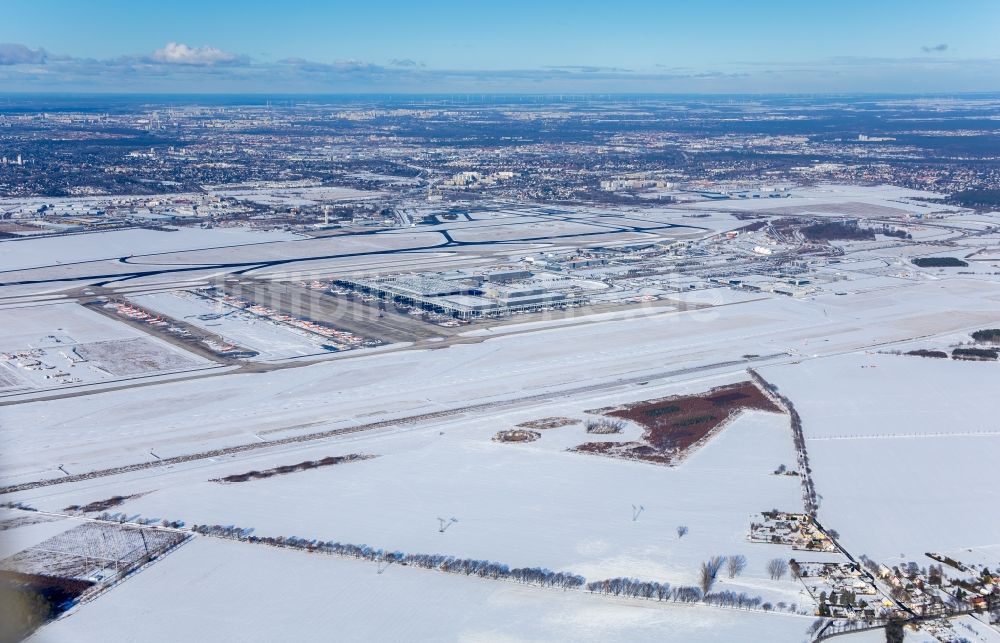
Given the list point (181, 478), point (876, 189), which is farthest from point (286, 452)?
point (876, 189)

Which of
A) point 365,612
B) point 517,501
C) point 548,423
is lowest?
point 365,612

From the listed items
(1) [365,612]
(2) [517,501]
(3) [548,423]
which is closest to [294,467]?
(2) [517,501]

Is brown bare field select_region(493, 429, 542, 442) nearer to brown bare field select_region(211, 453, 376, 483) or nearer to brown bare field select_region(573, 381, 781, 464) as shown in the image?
brown bare field select_region(573, 381, 781, 464)

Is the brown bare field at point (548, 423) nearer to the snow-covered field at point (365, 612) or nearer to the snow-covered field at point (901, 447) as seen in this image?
the snow-covered field at point (901, 447)

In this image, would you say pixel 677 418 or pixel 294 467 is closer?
pixel 294 467

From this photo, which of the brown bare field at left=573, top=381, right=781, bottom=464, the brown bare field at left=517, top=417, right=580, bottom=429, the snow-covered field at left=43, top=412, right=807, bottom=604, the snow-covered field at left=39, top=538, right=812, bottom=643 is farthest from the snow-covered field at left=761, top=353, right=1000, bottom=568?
the brown bare field at left=517, top=417, right=580, bottom=429

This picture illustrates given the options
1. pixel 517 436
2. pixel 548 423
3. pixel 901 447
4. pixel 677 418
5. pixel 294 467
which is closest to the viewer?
pixel 294 467

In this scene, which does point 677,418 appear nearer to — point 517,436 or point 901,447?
point 517,436

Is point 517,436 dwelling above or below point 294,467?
above

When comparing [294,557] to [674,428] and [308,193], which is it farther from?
[308,193]
